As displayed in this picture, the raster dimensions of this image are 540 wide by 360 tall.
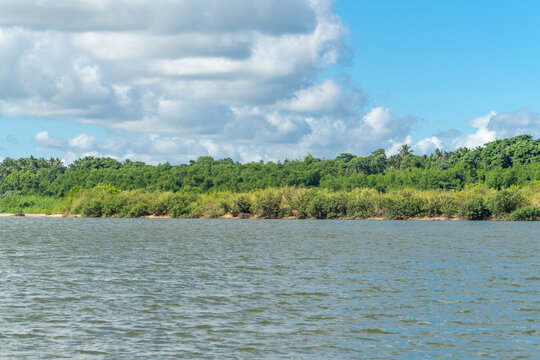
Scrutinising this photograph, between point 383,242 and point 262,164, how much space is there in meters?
131

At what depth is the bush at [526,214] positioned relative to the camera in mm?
108938

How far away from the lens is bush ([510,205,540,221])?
10894cm

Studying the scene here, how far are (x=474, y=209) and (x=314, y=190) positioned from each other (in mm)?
30352

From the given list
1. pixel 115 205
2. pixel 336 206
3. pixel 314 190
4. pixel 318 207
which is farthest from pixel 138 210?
pixel 336 206

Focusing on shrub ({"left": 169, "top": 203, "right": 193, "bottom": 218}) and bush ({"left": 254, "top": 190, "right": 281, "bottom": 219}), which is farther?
shrub ({"left": 169, "top": 203, "right": 193, "bottom": 218})

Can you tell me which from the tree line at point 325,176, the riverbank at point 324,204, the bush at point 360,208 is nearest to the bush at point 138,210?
the riverbank at point 324,204

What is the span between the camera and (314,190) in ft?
409

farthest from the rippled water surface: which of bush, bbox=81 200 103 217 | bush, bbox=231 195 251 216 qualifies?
Result: bush, bbox=81 200 103 217

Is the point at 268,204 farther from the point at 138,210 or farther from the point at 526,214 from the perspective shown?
the point at 526,214

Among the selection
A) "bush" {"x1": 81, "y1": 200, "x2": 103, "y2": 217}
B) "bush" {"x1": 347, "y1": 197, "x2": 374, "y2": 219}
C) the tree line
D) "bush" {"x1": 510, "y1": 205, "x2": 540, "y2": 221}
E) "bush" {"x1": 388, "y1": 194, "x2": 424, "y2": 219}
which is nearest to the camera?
"bush" {"x1": 510, "y1": 205, "x2": 540, "y2": 221}

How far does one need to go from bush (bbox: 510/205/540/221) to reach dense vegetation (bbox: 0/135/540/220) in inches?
6.8

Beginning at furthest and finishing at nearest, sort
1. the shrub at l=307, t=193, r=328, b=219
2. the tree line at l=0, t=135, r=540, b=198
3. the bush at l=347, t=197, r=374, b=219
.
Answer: the tree line at l=0, t=135, r=540, b=198 < the bush at l=347, t=197, r=374, b=219 < the shrub at l=307, t=193, r=328, b=219

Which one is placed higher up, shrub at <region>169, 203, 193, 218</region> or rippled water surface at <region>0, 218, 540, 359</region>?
shrub at <region>169, 203, 193, 218</region>

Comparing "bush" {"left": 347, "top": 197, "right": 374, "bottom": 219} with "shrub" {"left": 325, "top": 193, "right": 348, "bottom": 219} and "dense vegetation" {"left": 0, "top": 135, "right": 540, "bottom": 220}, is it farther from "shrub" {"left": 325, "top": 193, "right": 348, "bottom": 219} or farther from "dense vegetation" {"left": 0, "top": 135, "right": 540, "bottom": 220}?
"shrub" {"left": 325, "top": 193, "right": 348, "bottom": 219}
